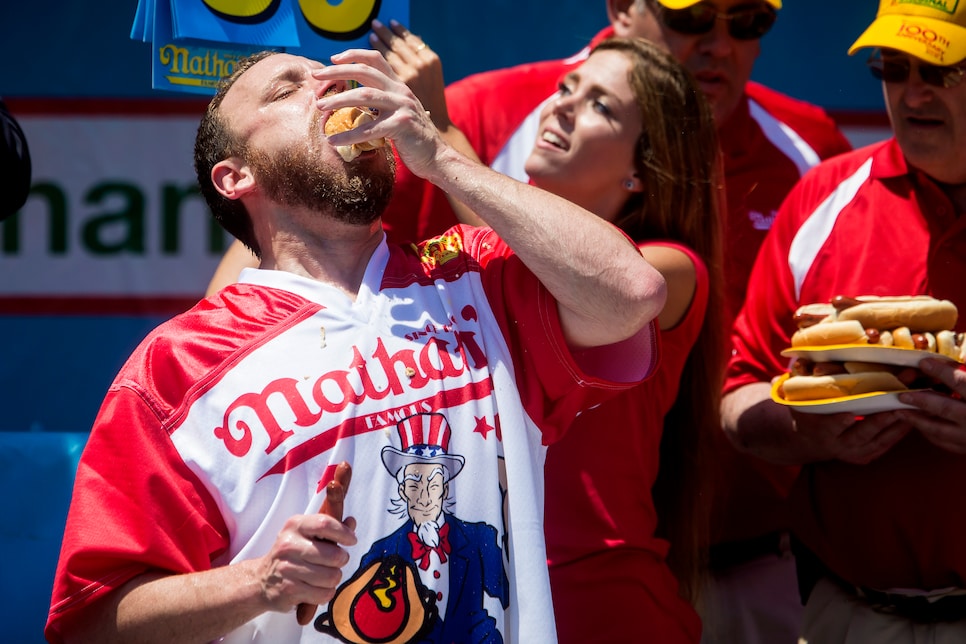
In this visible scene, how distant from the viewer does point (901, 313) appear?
2127mm

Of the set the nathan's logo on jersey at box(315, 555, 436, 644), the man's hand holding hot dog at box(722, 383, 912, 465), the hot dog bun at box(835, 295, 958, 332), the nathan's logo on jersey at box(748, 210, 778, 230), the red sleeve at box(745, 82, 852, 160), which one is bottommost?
the nathan's logo on jersey at box(315, 555, 436, 644)

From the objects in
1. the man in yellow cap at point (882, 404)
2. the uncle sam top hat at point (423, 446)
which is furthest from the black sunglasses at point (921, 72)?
the uncle sam top hat at point (423, 446)

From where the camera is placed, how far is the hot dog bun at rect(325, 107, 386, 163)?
1834mm

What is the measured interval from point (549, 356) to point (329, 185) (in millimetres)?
449

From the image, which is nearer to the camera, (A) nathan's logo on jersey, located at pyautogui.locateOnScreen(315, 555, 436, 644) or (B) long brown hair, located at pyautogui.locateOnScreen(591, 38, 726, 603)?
(A) nathan's logo on jersey, located at pyautogui.locateOnScreen(315, 555, 436, 644)

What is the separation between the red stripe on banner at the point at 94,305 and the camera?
3.24 m

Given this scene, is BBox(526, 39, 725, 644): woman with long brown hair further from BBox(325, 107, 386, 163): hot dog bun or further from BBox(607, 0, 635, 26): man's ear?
BBox(325, 107, 386, 163): hot dog bun

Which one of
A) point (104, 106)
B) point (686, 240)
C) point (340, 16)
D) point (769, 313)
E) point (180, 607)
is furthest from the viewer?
point (104, 106)

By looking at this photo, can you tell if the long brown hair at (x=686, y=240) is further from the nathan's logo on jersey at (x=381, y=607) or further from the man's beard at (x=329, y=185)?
the nathan's logo on jersey at (x=381, y=607)

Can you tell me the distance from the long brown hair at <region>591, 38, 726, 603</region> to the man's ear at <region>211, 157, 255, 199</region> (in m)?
0.82

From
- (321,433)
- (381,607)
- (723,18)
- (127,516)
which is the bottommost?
(381,607)

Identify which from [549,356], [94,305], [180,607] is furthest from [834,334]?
[94,305]

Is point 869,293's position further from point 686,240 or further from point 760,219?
point 760,219

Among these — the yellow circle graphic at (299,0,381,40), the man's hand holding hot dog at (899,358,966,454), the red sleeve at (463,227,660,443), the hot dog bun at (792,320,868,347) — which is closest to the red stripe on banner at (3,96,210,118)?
the yellow circle graphic at (299,0,381,40)
